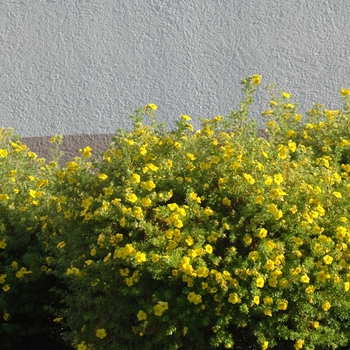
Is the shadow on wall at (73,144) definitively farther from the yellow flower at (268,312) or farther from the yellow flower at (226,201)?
the yellow flower at (268,312)

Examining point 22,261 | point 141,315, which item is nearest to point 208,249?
point 141,315

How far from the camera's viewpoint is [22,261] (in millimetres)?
4223

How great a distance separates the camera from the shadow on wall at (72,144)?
19.1ft

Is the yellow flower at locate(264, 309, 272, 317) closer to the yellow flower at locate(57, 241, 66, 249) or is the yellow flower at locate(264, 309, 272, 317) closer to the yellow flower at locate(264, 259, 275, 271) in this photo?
the yellow flower at locate(264, 259, 275, 271)

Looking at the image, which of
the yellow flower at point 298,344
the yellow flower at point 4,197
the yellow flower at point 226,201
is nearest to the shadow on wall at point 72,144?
the yellow flower at point 4,197

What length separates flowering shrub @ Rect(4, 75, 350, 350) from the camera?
3.33 metres

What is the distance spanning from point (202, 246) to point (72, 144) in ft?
8.63

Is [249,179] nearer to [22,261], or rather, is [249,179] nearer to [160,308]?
[160,308]

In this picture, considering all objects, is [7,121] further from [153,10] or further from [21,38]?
[153,10]

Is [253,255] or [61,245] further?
[61,245]

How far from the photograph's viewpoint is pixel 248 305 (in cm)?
332

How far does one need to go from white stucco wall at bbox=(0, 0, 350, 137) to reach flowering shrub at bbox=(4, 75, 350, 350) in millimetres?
1943

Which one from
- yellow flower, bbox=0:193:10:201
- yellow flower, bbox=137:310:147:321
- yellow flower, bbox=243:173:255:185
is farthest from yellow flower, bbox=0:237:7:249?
yellow flower, bbox=243:173:255:185

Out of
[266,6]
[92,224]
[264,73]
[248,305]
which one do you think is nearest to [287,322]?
[248,305]
